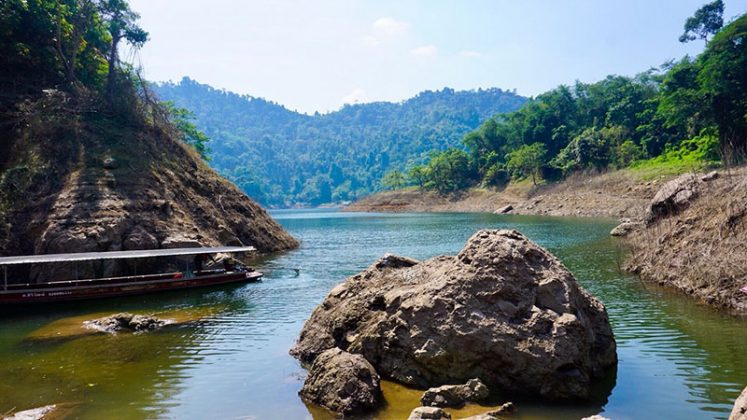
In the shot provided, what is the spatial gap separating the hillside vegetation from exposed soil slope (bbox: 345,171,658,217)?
4240 cm

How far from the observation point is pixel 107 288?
94.9 ft

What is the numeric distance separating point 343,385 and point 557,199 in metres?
88.2

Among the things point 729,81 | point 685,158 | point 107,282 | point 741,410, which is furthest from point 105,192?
point 685,158

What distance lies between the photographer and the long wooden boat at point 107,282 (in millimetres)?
26922

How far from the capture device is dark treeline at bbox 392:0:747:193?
63906mm

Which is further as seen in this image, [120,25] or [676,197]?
[120,25]

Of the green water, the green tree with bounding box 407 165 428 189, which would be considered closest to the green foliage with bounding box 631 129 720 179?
the green water

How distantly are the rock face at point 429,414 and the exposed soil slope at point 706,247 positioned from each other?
1401cm

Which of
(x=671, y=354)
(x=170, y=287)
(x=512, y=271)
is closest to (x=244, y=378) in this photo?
(x=512, y=271)

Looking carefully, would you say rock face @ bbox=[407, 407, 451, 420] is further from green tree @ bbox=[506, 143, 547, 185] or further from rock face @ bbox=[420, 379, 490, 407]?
green tree @ bbox=[506, 143, 547, 185]

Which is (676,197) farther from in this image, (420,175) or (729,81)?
(420,175)

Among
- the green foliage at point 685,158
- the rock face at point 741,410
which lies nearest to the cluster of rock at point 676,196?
the rock face at point 741,410

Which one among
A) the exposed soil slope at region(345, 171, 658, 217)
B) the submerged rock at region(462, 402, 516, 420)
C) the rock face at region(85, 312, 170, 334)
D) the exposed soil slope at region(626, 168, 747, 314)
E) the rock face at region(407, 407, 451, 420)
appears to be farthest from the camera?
the exposed soil slope at region(345, 171, 658, 217)

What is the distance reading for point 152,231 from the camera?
123 ft
